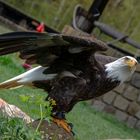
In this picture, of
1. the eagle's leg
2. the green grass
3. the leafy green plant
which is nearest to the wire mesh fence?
the green grass

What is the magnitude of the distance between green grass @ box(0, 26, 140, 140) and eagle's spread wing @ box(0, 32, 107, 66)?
2.65m

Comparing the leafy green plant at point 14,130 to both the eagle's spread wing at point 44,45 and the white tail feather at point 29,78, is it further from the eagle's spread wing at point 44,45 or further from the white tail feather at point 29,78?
the white tail feather at point 29,78

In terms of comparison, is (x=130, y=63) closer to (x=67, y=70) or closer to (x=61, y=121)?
(x=67, y=70)

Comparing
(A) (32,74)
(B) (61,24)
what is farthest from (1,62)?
(B) (61,24)

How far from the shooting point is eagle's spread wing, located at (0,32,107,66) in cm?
522

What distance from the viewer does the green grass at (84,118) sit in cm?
886

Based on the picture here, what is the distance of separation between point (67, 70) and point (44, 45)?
315 millimetres

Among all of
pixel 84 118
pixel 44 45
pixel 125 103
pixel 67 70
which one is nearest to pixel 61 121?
pixel 67 70

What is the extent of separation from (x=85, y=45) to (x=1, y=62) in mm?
6353

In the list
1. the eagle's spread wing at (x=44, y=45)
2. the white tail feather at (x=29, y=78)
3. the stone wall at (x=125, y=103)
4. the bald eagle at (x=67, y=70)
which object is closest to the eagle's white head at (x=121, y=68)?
the bald eagle at (x=67, y=70)

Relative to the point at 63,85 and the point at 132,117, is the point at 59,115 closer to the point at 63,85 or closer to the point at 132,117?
the point at 63,85

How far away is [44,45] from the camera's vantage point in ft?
18.1

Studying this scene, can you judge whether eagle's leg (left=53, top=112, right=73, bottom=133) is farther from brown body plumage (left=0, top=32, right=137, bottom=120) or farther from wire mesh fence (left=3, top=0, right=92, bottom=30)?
wire mesh fence (left=3, top=0, right=92, bottom=30)

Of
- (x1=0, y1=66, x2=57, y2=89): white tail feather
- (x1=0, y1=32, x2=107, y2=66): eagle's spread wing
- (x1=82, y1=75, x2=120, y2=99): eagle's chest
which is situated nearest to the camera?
(x1=0, y1=32, x2=107, y2=66): eagle's spread wing
